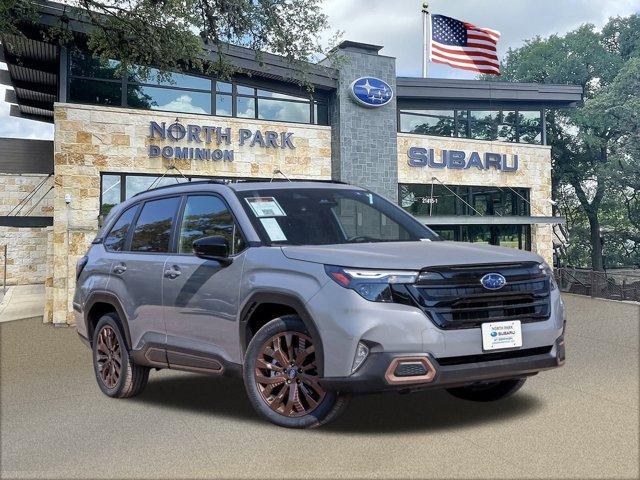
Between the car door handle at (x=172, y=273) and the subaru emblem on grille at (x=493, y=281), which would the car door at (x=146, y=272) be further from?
the subaru emblem on grille at (x=493, y=281)

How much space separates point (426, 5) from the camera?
2447cm

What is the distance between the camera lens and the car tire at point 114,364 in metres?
6.61

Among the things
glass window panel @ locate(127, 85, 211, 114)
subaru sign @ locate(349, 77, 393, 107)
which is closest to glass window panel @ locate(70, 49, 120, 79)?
glass window panel @ locate(127, 85, 211, 114)

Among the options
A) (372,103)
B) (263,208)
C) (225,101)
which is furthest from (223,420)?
(372,103)

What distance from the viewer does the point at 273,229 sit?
5.47 meters

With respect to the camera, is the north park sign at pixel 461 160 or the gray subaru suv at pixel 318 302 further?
the north park sign at pixel 461 160

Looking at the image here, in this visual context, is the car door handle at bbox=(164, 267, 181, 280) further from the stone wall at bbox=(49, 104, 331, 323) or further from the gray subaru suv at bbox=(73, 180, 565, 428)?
the stone wall at bbox=(49, 104, 331, 323)

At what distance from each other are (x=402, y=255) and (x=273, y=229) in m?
1.18

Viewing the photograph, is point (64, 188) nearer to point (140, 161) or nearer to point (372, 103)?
point (140, 161)

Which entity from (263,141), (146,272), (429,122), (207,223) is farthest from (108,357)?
(429,122)

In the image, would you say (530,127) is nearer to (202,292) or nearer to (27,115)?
(27,115)

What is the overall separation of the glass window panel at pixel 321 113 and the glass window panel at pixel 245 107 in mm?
2246

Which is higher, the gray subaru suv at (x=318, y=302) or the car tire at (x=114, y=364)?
the gray subaru suv at (x=318, y=302)

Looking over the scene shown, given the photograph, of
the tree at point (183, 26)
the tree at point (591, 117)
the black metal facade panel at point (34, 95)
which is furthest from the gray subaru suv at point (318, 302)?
the tree at point (591, 117)
